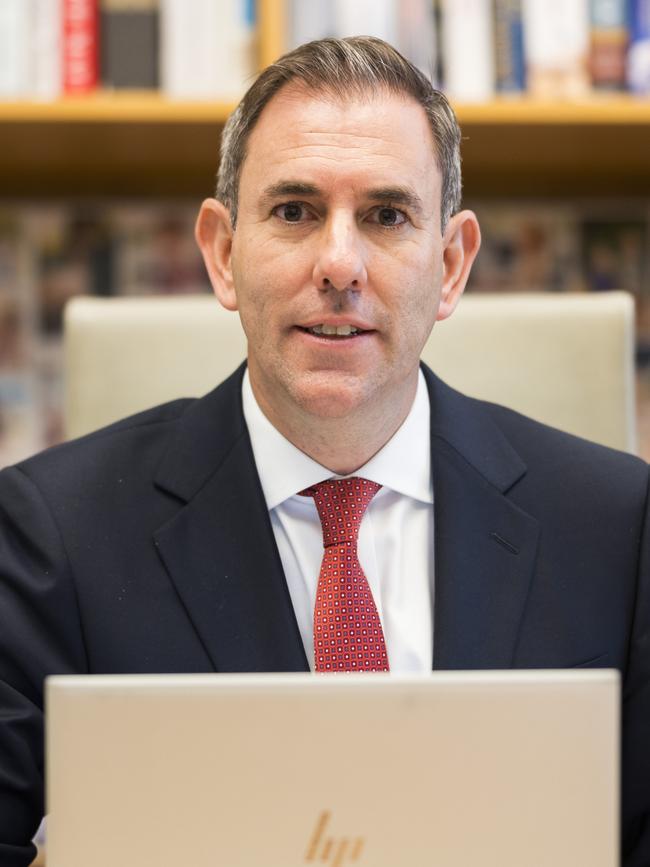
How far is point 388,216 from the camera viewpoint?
3.89 ft

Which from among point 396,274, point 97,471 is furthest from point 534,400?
point 97,471

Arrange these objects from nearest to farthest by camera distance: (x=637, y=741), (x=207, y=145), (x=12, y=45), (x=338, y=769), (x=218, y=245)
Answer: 1. (x=338, y=769)
2. (x=637, y=741)
3. (x=218, y=245)
4. (x=12, y=45)
5. (x=207, y=145)

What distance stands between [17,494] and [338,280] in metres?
0.39

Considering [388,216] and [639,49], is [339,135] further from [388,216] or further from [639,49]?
[639,49]

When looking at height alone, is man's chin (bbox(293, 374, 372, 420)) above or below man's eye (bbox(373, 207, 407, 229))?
below

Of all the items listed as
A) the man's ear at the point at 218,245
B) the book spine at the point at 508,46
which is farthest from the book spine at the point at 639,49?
the man's ear at the point at 218,245

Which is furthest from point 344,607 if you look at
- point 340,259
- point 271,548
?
point 340,259

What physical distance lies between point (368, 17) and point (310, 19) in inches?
3.2

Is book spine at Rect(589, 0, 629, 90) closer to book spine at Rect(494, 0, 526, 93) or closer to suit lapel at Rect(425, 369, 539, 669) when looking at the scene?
book spine at Rect(494, 0, 526, 93)

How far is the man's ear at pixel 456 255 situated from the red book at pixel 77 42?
0.66 metres

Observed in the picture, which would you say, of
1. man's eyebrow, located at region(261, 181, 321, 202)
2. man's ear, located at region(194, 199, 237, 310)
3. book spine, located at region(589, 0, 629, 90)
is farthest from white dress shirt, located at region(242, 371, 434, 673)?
book spine, located at region(589, 0, 629, 90)

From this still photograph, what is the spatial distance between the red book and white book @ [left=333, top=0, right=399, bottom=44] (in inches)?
13.9

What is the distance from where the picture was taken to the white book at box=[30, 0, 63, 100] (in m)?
1.69

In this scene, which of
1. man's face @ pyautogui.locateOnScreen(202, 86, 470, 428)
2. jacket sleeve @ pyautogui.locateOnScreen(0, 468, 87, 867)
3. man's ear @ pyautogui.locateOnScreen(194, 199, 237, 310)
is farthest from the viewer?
man's ear @ pyautogui.locateOnScreen(194, 199, 237, 310)
